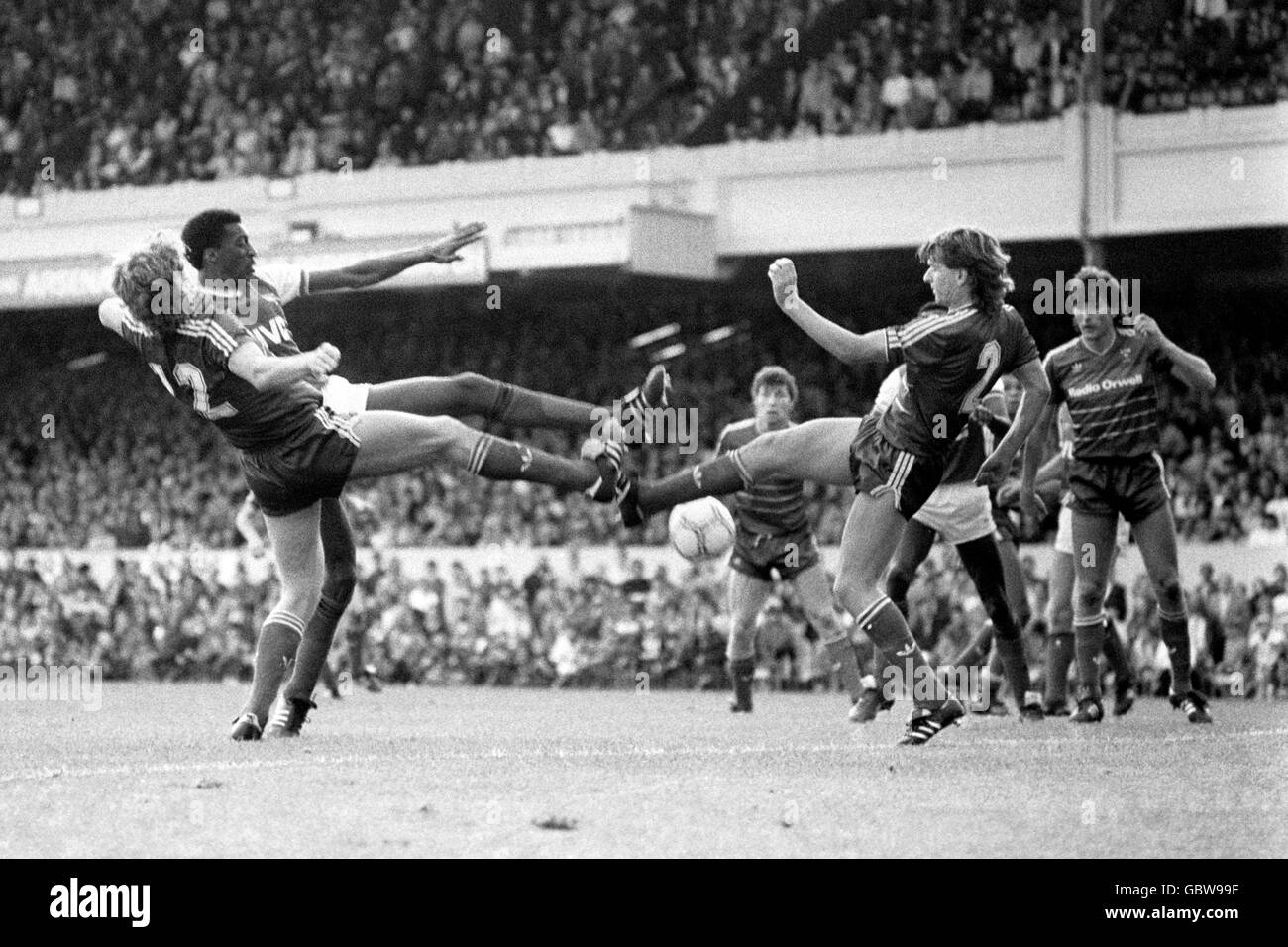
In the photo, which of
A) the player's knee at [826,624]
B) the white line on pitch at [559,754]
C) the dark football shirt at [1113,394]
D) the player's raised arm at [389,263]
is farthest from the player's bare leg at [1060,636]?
the player's raised arm at [389,263]

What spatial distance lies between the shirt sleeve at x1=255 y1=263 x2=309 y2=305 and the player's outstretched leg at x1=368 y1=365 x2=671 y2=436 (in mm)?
570

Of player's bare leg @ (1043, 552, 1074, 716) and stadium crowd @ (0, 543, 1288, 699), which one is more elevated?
player's bare leg @ (1043, 552, 1074, 716)

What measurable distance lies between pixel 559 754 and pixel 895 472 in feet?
6.16

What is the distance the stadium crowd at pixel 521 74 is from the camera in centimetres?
2153

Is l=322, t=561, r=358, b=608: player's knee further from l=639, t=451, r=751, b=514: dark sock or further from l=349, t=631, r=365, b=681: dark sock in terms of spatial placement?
l=349, t=631, r=365, b=681: dark sock

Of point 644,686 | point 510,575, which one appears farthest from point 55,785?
point 510,575

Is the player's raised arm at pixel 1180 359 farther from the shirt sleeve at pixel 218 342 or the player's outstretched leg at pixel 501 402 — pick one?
the shirt sleeve at pixel 218 342

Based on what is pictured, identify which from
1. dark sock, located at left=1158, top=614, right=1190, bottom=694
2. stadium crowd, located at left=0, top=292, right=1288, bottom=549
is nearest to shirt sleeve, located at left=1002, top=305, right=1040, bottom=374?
dark sock, located at left=1158, top=614, right=1190, bottom=694

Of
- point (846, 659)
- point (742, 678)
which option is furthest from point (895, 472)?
point (742, 678)

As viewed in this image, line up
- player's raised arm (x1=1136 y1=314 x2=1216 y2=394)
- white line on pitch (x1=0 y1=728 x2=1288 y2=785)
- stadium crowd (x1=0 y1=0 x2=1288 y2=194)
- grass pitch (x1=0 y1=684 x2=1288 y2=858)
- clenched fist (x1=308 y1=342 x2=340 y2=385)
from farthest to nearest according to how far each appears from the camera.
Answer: stadium crowd (x1=0 y1=0 x2=1288 y2=194) < player's raised arm (x1=1136 y1=314 x2=1216 y2=394) < clenched fist (x1=308 y1=342 x2=340 y2=385) < white line on pitch (x1=0 y1=728 x2=1288 y2=785) < grass pitch (x1=0 y1=684 x2=1288 y2=858)

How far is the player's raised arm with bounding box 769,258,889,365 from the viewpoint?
26.7 ft

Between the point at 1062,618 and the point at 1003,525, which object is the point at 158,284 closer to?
the point at 1062,618

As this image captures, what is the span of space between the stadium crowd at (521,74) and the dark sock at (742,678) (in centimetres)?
971

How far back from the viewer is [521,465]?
28.9ft
